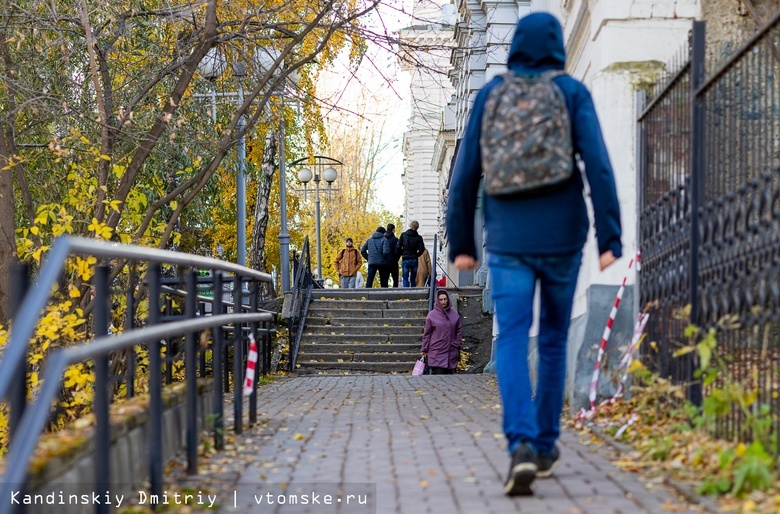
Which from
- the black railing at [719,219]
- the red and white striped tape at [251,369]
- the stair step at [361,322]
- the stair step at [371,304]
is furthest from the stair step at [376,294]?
the red and white striped tape at [251,369]

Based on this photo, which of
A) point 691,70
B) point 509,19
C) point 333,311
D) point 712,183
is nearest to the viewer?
point 712,183

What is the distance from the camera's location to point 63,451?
4.06m

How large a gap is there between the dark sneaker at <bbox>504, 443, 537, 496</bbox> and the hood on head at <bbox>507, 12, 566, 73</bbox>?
61.8 inches

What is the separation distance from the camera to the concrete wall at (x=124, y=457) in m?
3.89

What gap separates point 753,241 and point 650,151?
10.2 feet

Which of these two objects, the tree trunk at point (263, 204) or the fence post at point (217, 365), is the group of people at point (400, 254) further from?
the fence post at point (217, 365)

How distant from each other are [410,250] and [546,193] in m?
23.8

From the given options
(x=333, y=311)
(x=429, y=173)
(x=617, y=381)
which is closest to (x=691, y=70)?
(x=617, y=381)

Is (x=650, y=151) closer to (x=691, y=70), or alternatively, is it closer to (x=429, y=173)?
(x=691, y=70)

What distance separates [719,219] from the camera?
5801 millimetres

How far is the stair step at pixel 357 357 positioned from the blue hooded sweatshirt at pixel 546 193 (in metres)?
16.6

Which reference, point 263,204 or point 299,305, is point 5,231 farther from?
point 263,204

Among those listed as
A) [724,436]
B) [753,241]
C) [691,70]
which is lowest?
[724,436]

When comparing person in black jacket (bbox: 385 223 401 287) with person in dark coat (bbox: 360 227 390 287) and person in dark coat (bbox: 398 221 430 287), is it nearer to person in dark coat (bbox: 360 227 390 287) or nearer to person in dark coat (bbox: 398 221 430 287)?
person in dark coat (bbox: 360 227 390 287)
